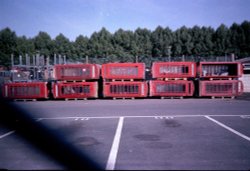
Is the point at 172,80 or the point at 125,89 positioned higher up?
the point at 172,80

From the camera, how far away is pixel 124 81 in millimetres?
20938

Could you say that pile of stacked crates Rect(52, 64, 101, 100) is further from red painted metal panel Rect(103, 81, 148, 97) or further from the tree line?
the tree line

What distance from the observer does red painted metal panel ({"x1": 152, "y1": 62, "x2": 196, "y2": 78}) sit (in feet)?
67.6

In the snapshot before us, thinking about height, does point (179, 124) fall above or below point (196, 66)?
below

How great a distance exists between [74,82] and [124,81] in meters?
3.98

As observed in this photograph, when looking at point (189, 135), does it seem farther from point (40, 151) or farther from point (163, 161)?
point (40, 151)

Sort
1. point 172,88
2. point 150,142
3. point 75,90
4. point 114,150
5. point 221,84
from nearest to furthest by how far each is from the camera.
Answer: point 114,150 → point 150,142 → point 221,84 → point 172,88 → point 75,90

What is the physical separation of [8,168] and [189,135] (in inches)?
218

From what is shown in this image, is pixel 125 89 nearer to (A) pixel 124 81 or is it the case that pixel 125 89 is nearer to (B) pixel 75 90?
(A) pixel 124 81

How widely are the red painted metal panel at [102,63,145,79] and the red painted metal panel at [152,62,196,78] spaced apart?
3.66 feet

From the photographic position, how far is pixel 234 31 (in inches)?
2630

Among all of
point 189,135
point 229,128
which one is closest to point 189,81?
point 229,128

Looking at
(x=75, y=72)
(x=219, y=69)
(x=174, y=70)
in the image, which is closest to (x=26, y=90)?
(x=75, y=72)

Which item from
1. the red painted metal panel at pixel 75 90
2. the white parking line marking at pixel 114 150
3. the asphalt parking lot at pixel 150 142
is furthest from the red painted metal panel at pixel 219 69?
the white parking line marking at pixel 114 150
